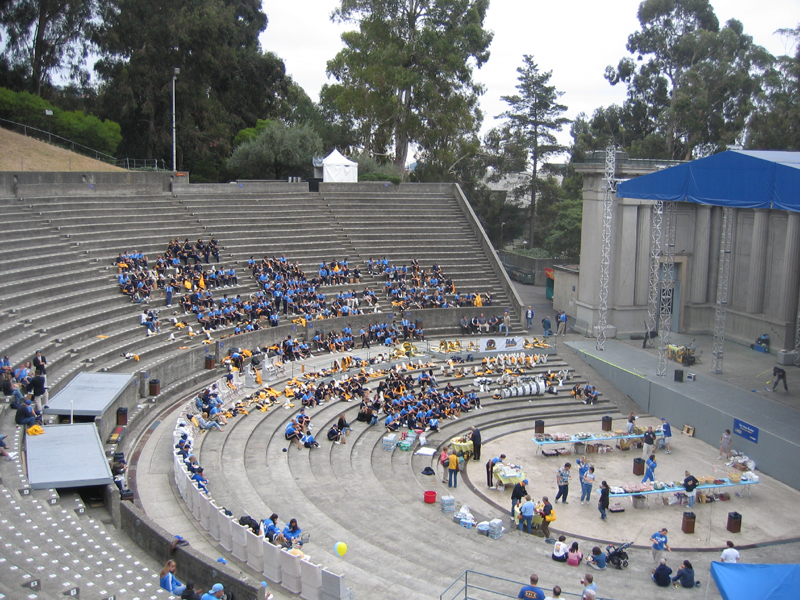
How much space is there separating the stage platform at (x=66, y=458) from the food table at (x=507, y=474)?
1053 cm

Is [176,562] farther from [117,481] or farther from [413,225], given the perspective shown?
[413,225]

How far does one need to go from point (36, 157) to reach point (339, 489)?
2671 cm

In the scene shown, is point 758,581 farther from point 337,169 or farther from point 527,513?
point 337,169

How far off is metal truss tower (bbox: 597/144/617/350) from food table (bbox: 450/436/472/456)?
11.6 meters

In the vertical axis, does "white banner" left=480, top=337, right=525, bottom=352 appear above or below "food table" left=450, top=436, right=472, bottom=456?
above

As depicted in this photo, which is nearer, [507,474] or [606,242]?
[507,474]

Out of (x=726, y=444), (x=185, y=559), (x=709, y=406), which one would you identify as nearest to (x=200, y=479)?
(x=185, y=559)

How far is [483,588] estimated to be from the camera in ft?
44.1

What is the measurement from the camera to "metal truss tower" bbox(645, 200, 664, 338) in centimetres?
3136

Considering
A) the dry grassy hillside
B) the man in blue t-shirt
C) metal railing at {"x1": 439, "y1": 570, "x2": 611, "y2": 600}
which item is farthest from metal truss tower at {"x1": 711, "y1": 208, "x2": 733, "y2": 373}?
the dry grassy hillside

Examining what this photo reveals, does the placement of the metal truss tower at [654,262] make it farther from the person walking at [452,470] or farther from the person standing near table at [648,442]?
the person walking at [452,470]

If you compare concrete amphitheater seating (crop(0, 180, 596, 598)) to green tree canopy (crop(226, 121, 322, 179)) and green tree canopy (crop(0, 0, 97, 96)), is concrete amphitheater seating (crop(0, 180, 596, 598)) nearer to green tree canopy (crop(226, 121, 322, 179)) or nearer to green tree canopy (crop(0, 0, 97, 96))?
green tree canopy (crop(226, 121, 322, 179))

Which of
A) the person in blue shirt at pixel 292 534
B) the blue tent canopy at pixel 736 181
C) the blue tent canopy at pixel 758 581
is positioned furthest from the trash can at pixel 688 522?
the person in blue shirt at pixel 292 534

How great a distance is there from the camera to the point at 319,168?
144ft
